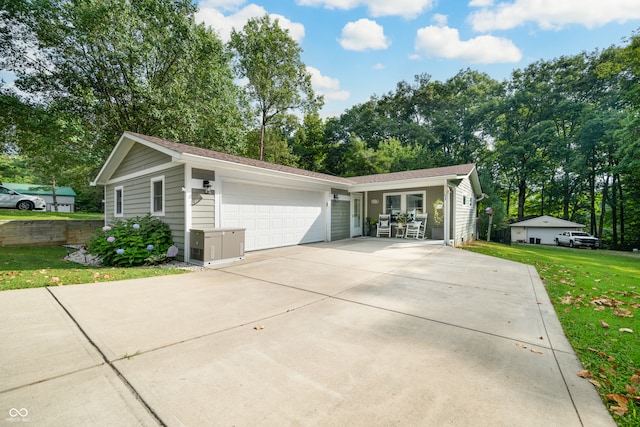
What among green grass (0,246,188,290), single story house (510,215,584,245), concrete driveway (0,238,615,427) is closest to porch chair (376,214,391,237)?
concrete driveway (0,238,615,427)

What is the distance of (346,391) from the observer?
185 cm

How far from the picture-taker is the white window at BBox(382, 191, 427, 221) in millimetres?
11453

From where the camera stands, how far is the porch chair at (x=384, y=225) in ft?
39.1

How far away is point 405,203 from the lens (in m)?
11.7

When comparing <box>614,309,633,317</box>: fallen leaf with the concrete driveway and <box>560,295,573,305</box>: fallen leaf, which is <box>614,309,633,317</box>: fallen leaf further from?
the concrete driveway

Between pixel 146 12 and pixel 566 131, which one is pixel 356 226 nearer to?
pixel 146 12

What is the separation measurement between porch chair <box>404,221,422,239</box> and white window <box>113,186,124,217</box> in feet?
37.4

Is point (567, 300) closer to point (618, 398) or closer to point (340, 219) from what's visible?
point (618, 398)

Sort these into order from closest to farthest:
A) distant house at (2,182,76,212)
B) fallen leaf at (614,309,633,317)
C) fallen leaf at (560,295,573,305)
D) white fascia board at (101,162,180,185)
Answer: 1. fallen leaf at (614,309,633,317)
2. fallen leaf at (560,295,573,305)
3. white fascia board at (101,162,180,185)
4. distant house at (2,182,76,212)

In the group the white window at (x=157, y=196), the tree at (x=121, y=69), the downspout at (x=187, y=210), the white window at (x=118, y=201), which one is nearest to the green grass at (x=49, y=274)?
the downspout at (x=187, y=210)

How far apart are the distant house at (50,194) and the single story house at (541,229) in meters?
47.4

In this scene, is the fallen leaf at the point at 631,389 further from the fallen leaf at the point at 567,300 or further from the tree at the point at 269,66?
the tree at the point at 269,66

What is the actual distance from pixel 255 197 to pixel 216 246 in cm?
227

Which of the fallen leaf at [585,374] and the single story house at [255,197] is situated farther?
the single story house at [255,197]
